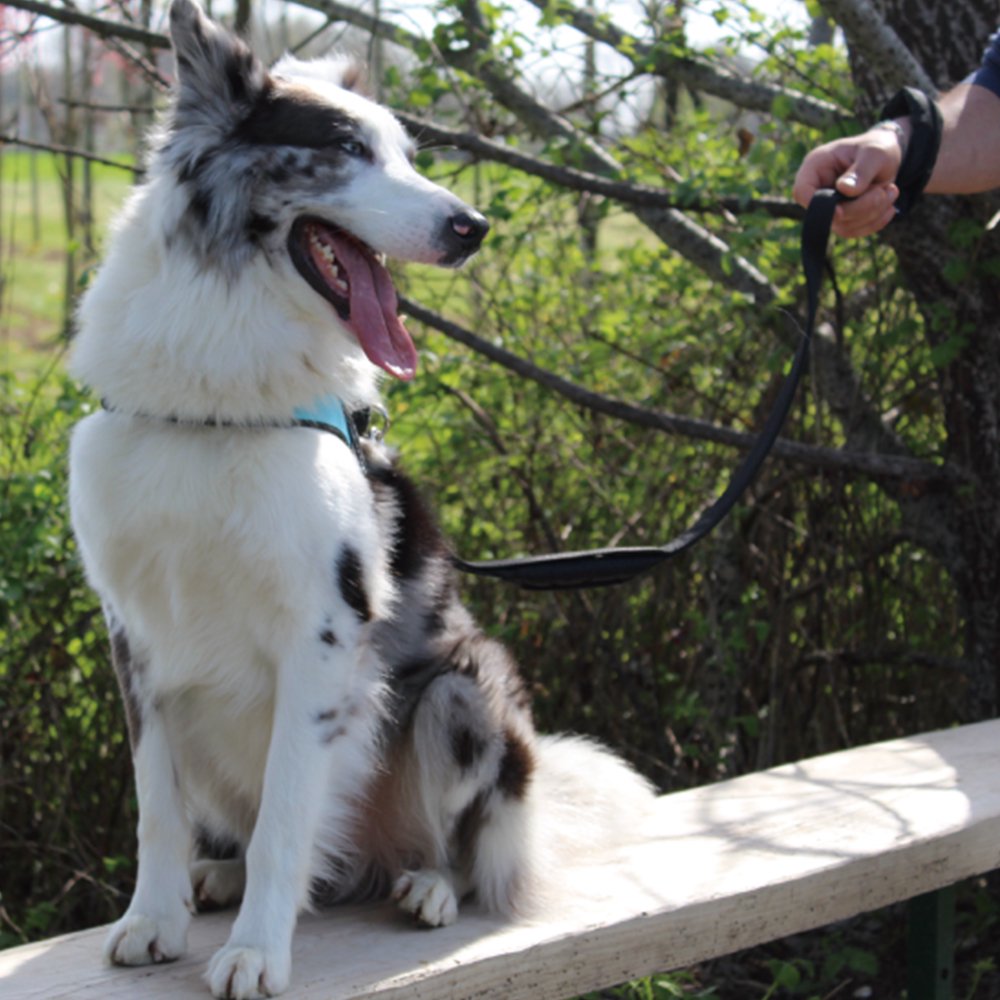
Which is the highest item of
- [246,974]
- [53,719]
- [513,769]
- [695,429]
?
[695,429]

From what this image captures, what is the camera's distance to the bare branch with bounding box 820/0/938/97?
3342 millimetres

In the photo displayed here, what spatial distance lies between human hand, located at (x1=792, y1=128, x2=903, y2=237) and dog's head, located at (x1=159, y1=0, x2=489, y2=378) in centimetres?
73

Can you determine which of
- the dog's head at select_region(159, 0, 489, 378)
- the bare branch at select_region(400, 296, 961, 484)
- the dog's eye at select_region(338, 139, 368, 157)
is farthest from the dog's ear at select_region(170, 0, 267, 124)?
the bare branch at select_region(400, 296, 961, 484)

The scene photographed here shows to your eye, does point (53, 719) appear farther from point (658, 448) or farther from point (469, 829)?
point (658, 448)

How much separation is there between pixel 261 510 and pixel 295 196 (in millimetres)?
571

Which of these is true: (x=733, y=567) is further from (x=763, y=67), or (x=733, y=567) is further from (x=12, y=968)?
(x=12, y=968)

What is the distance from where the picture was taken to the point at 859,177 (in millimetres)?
2654

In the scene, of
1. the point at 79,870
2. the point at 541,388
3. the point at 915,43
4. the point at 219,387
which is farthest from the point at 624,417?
the point at 79,870

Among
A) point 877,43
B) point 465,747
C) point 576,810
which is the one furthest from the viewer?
point 877,43

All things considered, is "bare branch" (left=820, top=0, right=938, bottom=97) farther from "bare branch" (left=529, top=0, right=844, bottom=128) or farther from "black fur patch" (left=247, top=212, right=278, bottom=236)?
"black fur patch" (left=247, top=212, right=278, bottom=236)

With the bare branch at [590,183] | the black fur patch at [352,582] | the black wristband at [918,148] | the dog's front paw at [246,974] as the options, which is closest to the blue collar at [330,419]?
the black fur patch at [352,582]

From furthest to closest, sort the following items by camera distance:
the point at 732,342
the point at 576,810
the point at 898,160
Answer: the point at 732,342, the point at 576,810, the point at 898,160

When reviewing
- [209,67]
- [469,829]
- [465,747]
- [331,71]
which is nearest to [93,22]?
[331,71]

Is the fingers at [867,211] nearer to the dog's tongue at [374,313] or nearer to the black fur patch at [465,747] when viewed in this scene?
the dog's tongue at [374,313]
